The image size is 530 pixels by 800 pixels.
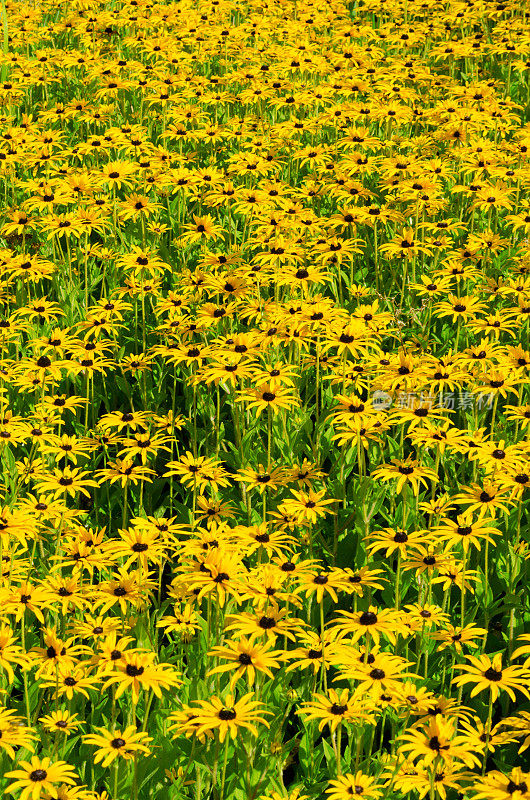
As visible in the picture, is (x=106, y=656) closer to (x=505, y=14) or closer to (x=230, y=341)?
(x=230, y=341)

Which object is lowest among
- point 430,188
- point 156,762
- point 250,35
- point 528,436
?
point 156,762

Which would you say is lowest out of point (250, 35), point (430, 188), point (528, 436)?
point (528, 436)

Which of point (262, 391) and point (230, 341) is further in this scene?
point (230, 341)

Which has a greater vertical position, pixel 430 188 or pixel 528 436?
pixel 430 188

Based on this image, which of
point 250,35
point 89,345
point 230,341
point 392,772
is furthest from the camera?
point 250,35

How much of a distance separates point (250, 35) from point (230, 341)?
686 centimetres

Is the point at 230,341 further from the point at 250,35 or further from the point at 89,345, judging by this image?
the point at 250,35

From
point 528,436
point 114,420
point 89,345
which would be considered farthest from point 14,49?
point 528,436

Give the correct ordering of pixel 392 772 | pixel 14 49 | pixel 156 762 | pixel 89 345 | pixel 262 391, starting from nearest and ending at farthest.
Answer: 1. pixel 392 772
2. pixel 156 762
3. pixel 262 391
4. pixel 89 345
5. pixel 14 49

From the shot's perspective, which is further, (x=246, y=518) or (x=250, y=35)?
(x=250, y=35)

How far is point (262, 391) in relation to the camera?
16.9 ft

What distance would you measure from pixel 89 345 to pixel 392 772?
352cm

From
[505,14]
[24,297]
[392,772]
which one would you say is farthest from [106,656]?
[505,14]

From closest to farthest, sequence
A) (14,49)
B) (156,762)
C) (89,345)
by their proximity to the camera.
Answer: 1. (156,762)
2. (89,345)
3. (14,49)
